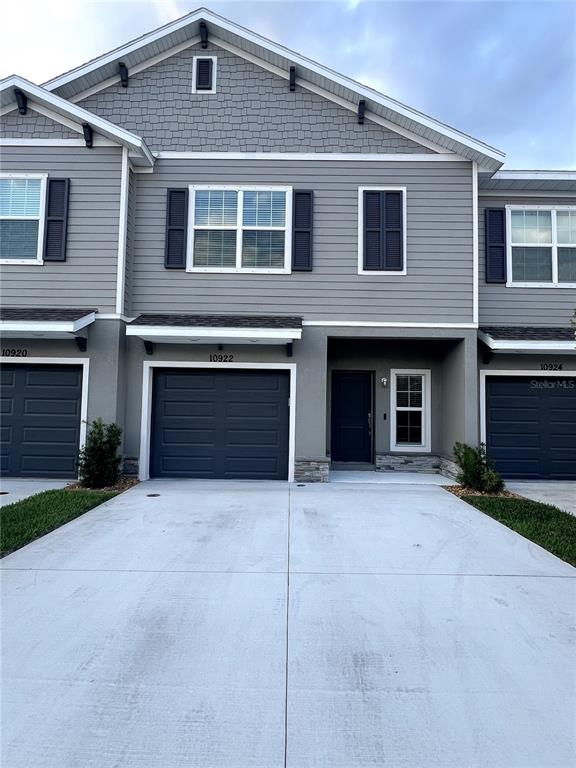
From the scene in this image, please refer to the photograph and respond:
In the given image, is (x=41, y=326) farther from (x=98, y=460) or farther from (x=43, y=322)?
(x=98, y=460)

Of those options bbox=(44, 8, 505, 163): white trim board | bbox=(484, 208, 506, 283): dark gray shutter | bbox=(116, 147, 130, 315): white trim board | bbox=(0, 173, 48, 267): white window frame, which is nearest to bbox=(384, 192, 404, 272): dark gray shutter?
bbox=(44, 8, 505, 163): white trim board

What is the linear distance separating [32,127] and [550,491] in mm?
11407

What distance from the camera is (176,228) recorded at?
8.43m

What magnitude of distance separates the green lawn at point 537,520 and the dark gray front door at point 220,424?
3.53 m

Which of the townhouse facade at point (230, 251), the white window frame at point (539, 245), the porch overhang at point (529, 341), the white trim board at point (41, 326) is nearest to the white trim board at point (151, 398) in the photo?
the townhouse facade at point (230, 251)

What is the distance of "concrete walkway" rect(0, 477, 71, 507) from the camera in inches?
266

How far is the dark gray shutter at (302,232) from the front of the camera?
8375 mm

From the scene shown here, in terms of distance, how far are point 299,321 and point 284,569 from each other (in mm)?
4827

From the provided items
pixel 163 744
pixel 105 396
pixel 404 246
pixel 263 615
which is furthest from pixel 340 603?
pixel 404 246

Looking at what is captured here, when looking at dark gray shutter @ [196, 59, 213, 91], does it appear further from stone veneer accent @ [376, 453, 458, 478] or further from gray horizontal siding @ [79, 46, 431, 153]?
stone veneer accent @ [376, 453, 458, 478]

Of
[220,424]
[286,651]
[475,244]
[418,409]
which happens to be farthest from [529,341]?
[286,651]

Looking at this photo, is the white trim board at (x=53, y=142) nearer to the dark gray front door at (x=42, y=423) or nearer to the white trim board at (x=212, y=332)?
the white trim board at (x=212, y=332)

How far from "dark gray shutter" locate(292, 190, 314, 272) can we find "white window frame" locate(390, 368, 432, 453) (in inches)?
117

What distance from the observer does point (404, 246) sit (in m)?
8.40
